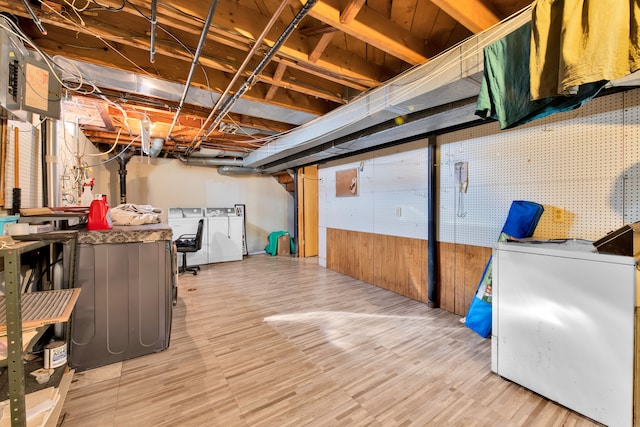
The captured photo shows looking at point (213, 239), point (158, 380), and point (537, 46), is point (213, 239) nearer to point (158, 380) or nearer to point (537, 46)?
point (158, 380)

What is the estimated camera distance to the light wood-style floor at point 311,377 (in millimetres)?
1521

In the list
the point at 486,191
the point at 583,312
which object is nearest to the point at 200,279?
the point at 486,191

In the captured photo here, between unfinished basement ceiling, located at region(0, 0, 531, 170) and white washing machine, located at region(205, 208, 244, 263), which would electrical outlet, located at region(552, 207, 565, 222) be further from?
white washing machine, located at region(205, 208, 244, 263)

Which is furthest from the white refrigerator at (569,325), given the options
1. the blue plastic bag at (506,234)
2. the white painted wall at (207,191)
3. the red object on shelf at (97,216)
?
the white painted wall at (207,191)

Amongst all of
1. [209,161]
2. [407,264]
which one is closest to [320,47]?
[407,264]

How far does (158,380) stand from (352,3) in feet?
8.97

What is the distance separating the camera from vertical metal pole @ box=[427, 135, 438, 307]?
3119 mm

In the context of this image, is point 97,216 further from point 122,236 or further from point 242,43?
point 242,43

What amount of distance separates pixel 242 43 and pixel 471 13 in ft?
4.95

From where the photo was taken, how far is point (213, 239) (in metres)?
5.56

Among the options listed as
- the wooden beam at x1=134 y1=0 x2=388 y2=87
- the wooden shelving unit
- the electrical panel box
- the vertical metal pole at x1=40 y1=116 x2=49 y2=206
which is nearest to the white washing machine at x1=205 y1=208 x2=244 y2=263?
the vertical metal pole at x1=40 y1=116 x2=49 y2=206

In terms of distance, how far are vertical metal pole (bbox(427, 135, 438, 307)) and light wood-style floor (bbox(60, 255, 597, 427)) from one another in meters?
0.24

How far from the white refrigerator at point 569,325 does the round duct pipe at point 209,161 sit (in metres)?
5.56

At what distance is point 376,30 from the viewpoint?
5.81 feet
